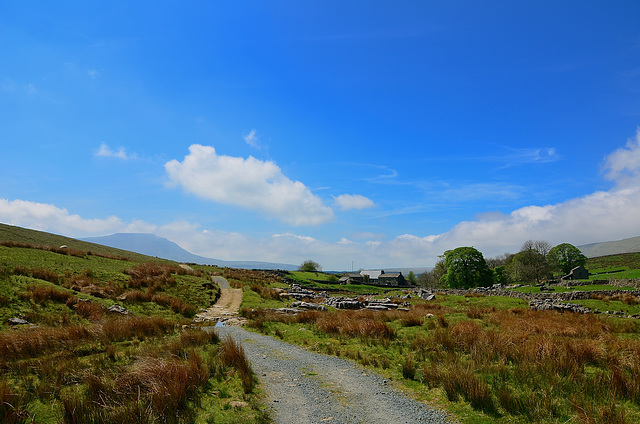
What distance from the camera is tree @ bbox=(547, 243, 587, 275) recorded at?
267 feet

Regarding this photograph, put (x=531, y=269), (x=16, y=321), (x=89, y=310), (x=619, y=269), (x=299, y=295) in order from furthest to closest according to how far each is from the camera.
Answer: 1. (x=619, y=269)
2. (x=531, y=269)
3. (x=299, y=295)
4. (x=89, y=310)
5. (x=16, y=321)

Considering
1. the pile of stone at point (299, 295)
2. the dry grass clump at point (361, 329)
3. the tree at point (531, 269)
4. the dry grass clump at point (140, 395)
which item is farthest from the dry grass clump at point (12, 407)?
the tree at point (531, 269)

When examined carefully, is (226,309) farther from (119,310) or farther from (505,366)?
(505,366)

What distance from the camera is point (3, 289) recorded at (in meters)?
16.9

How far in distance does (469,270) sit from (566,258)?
113ft

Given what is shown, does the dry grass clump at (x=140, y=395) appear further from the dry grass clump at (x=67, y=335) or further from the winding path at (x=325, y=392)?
the dry grass clump at (x=67, y=335)

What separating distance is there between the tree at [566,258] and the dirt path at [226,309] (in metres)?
88.6

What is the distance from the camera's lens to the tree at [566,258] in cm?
8138

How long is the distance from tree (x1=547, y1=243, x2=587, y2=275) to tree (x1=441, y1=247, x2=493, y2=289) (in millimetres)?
26938

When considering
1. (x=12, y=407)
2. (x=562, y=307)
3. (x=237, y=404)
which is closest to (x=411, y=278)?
(x=562, y=307)

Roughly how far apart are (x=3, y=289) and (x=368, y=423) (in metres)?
21.3

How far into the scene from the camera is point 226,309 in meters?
27.3

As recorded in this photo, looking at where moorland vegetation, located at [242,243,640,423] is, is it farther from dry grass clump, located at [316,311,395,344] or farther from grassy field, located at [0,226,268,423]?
grassy field, located at [0,226,268,423]

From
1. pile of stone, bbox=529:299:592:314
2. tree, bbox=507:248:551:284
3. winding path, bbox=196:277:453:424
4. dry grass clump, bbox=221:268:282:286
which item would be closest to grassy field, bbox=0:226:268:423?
winding path, bbox=196:277:453:424
